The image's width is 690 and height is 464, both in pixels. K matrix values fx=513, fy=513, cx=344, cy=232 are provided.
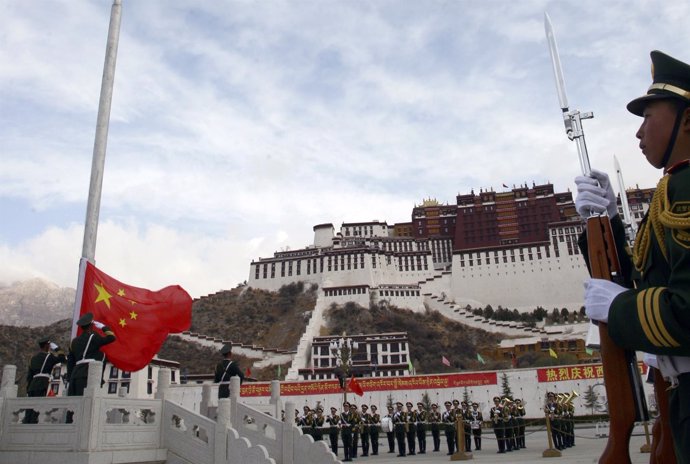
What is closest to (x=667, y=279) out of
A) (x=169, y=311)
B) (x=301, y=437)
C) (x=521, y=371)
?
(x=169, y=311)

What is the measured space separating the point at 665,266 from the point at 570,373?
36.4 m

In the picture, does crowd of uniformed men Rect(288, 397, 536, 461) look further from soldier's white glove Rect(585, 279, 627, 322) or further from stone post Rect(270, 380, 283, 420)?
soldier's white glove Rect(585, 279, 627, 322)

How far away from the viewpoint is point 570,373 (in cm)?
3481

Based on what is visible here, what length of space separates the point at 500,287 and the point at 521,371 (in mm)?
37919

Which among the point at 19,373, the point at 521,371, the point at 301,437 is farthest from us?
the point at 19,373

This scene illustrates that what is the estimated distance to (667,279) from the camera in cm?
247

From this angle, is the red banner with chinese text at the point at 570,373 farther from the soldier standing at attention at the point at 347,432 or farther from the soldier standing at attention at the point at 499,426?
the soldier standing at attention at the point at 347,432

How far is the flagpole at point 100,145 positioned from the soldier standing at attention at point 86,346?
0.33 meters

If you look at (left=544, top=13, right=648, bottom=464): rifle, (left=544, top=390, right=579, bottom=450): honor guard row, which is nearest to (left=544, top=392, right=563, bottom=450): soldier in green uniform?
(left=544, top=390, right=579, bottom=450): honor guard row

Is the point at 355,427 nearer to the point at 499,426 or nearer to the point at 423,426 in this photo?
the point at 423,426

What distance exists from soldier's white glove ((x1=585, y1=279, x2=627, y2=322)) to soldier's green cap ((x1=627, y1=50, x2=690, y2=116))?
94cm

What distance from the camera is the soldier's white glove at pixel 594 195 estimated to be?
9.79ft

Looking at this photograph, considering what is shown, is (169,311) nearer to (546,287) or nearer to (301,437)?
(301,437)

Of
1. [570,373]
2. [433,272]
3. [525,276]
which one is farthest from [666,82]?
[433,272]
